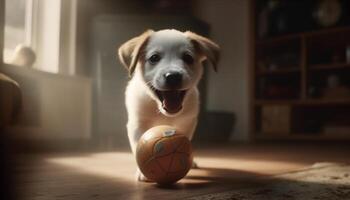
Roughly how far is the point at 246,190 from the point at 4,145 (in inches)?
28.6

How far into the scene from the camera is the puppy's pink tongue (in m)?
1.26

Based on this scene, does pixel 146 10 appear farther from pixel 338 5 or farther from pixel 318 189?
pixel 318 189

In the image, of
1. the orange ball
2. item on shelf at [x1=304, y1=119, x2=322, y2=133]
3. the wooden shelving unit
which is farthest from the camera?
item on shelf at [x1=304, y1=119, x2=322, y2=133]

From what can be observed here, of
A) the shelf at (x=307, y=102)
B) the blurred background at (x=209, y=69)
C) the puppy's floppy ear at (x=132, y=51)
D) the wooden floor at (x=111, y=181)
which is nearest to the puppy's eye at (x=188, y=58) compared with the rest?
the puppy's floppy ear at (x=132, y=51)

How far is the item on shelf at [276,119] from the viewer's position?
3.75 m

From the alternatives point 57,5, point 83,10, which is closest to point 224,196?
point 57,5

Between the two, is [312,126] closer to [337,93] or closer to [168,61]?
[337,93]

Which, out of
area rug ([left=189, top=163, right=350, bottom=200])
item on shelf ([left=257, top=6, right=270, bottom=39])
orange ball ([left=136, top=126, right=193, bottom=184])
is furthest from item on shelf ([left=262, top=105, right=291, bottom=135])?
orange ball ([left=136, top=126, right=193, bottom=184])

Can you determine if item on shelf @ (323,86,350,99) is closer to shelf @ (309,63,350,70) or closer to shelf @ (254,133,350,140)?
shelf @ (309,63,350,70)

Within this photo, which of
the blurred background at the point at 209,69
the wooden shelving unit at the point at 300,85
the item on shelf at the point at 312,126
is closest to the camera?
the blurred background at the point at 209,69

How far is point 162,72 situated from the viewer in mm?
1214

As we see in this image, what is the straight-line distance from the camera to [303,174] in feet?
4.75

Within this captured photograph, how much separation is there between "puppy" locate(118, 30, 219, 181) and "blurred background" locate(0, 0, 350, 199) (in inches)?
35.0

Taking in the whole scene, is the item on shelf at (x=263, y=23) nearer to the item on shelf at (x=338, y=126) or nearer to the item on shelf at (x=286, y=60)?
the item on shelf at (x=286, y=60)
